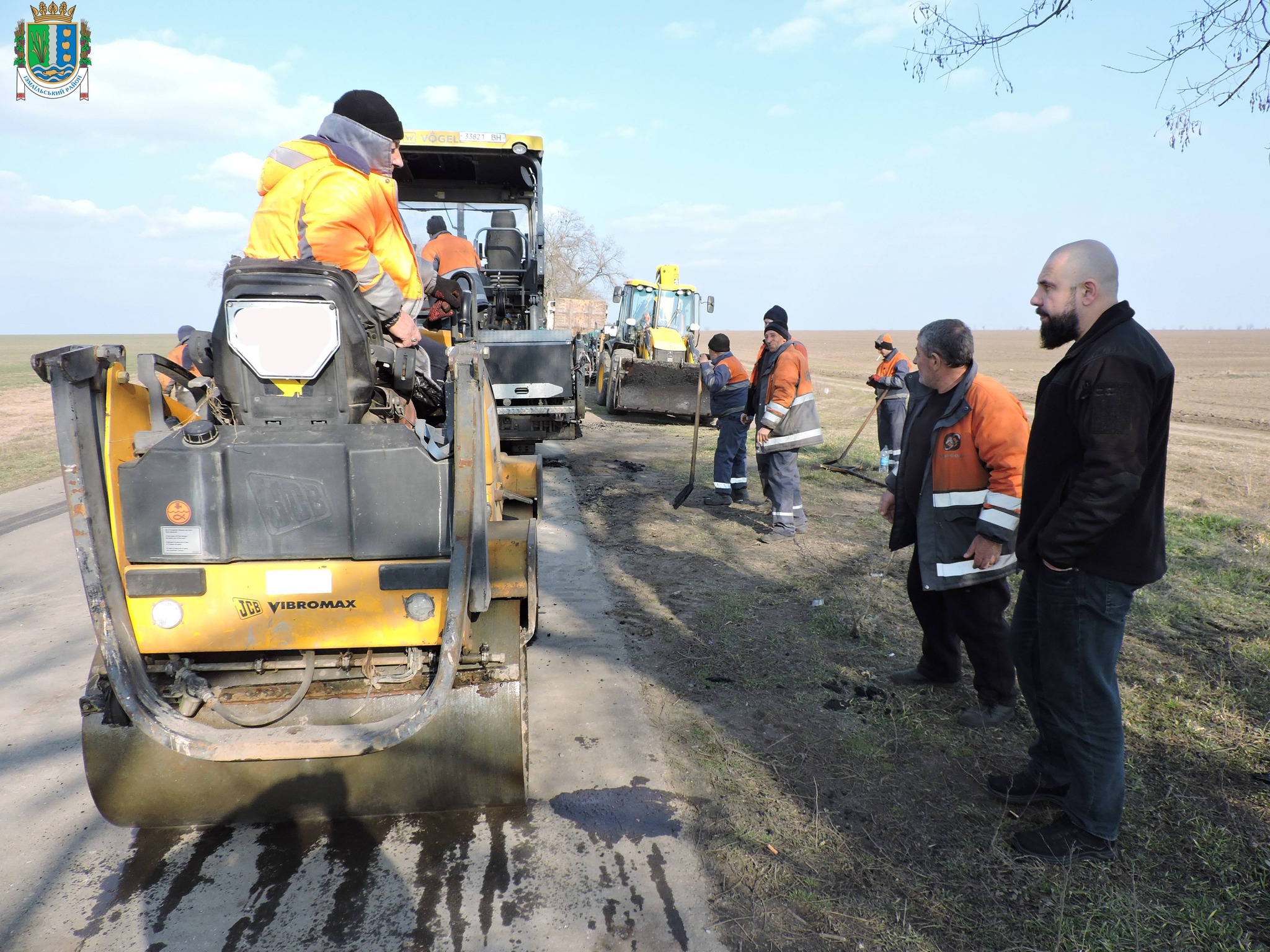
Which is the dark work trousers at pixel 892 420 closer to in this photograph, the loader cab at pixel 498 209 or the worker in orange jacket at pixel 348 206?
the loader cab at pixel 498 209

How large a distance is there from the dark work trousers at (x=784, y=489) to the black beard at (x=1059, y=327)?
13.3 feet

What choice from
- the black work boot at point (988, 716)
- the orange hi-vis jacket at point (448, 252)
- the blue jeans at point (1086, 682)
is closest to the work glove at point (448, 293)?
the orange hi-vis jacket at point (448, 252)

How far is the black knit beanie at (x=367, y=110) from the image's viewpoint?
2.97 meters

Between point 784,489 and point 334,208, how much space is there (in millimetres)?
5042

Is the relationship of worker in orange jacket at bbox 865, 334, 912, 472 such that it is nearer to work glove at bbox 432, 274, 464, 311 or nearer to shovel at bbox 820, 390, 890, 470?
shovel at bbox 820, 390, 890, 470

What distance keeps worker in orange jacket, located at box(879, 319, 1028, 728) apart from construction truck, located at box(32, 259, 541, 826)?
78.2 inches

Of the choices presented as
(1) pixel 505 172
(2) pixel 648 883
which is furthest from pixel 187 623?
(1) pixel 505 172

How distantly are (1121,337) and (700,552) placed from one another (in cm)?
435

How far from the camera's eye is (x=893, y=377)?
9242 millimetres

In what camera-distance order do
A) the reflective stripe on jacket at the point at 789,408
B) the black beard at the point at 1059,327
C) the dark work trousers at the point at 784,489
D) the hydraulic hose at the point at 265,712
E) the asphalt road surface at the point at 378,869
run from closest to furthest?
the asphalt road surface at the point at 378,869 < the hydraulic hose at the point at 265,712 < the black beard at the point at 1059,327 < the reflective stripe on jacket at the point at 789,408 < the dark work trousers at the point at 784,489

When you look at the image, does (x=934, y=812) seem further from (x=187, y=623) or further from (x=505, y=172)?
(x=505, y=172)

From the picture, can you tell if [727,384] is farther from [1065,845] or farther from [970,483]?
[1065,845]

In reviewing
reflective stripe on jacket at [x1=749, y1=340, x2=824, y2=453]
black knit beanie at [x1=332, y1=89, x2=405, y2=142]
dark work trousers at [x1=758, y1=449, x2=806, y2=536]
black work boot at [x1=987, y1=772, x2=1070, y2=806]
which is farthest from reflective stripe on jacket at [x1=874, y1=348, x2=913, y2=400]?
black knit beanie at [x1=332, y1=89, x2=405, y2=142]

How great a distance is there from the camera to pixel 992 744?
350 centimetres
